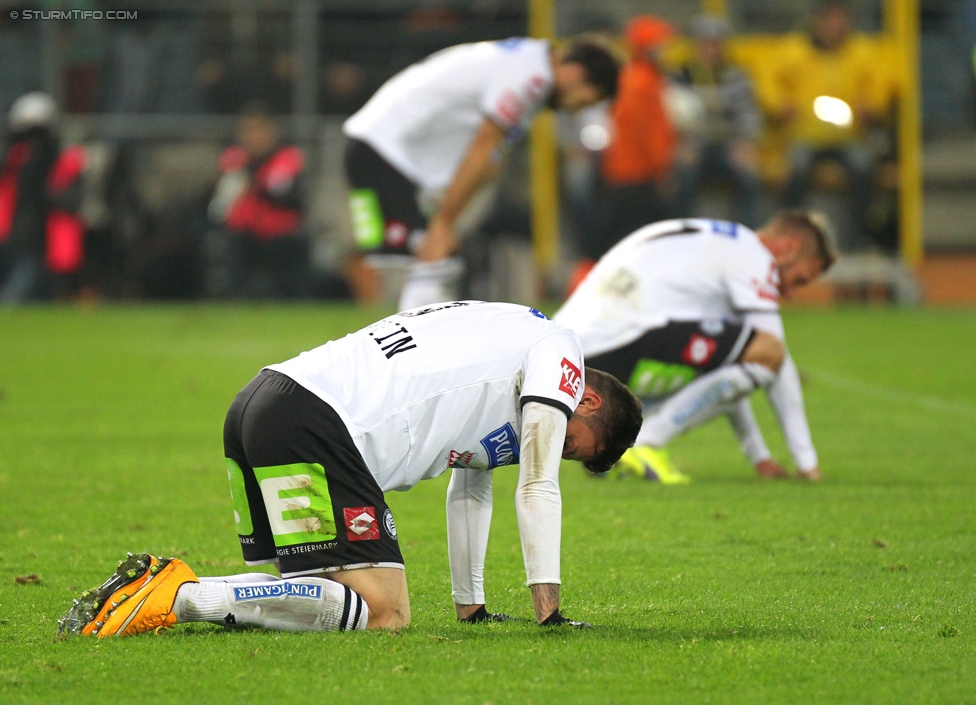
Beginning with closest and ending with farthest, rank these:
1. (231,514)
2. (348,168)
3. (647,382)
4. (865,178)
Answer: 1. (231,514)
2. (647,382)
3. (348,168)
4. (865,178)

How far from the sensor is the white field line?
1072 cm

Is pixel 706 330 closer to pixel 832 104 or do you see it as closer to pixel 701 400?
pixel 701 400

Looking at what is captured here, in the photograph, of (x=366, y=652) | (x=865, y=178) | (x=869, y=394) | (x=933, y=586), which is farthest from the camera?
(x=865, y=178)

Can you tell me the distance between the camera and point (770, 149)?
21.0 m

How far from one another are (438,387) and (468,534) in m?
0.53

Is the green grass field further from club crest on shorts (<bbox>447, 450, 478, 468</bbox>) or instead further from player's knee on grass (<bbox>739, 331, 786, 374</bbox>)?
player's knee on grass (<bbox>739, 331, 786, 374</bbox>)

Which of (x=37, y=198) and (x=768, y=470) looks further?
(x=37, y=198)

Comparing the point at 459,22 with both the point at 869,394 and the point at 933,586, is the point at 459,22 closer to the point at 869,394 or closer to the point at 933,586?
the point at 869,394

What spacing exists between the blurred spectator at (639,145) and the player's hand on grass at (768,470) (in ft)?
33.4

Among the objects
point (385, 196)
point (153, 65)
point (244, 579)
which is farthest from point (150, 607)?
point (153, 65)

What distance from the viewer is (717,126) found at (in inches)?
776

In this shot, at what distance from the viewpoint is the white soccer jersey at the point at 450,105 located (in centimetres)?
939

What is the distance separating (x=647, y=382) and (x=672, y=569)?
2.30 metres

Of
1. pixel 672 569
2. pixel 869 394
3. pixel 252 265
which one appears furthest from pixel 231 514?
pixel 252 265
